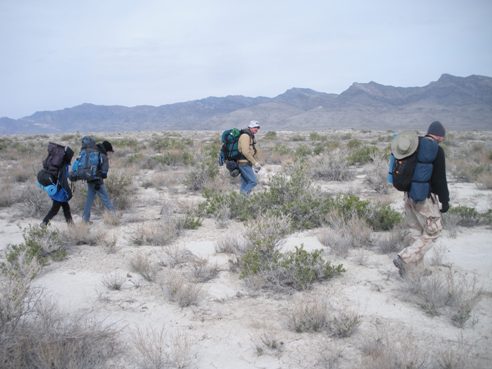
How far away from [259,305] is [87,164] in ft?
14.2

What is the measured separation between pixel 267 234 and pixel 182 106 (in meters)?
184

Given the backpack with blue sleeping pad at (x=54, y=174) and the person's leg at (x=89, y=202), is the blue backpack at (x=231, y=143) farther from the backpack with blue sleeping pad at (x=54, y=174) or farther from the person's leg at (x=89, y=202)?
the backpack with blue sleeping pad at (x=54, y=174)

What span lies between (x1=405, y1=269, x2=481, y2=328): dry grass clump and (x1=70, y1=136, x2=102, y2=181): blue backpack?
5.46 metres

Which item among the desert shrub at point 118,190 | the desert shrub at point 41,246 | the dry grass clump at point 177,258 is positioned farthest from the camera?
the desert shrub at point 118,190

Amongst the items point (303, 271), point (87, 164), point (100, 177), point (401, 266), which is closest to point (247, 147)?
point (100, 177)

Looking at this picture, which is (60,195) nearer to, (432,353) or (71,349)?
(71,349)

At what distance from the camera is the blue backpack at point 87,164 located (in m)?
7.05

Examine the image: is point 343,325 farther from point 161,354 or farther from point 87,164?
point 87,164

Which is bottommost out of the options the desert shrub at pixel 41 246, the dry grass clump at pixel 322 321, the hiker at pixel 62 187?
the dry grass clump at pixel 322 321

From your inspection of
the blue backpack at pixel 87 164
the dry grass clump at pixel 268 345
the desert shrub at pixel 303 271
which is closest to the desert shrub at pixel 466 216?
the desert shrub at pixel 303 271

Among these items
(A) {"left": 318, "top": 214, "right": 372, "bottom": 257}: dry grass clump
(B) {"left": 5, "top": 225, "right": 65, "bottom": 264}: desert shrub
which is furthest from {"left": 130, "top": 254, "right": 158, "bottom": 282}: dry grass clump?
(A) {"left": 318, "top": 214, "right": 372, "bottom": 257}: dry grass clump

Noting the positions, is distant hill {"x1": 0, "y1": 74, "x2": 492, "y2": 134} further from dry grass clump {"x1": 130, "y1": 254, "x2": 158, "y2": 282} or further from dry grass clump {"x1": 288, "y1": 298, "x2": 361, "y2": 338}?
dry grass clump {"x1": 288, "y1": 298, "x2": 361, "y2": 338}

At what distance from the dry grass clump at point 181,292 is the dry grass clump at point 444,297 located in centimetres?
246

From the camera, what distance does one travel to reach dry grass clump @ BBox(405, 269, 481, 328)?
3957mm
